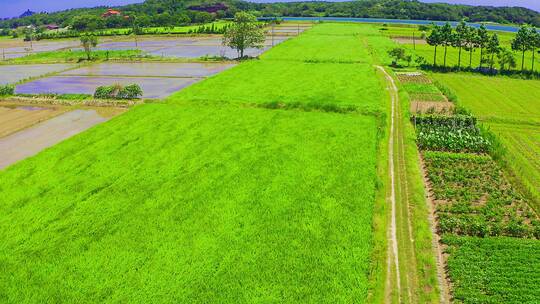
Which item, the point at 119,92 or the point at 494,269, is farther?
the point at 119,92

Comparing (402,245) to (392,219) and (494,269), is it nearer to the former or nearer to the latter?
(392,219)

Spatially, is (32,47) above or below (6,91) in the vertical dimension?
above

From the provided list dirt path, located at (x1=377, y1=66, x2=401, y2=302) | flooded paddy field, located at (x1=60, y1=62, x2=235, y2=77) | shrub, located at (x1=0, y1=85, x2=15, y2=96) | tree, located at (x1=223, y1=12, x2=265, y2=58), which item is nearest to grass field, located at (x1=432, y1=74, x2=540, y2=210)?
dirt path, located at (x1=377, y1=66, x2=401, y2=302)

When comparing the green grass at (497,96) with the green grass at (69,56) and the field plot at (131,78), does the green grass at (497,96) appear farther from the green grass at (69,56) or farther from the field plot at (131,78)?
the green grass at (69,56)

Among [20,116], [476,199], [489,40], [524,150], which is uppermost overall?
[489,40]

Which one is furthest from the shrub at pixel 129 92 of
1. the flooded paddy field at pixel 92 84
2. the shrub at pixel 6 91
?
the shrub at pixel 6 91

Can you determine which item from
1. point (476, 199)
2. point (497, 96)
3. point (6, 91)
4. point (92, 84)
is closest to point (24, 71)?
point (92, 84)

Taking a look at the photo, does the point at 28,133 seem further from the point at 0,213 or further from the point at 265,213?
the point at 265,213
